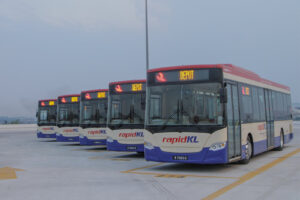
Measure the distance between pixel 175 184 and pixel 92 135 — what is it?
10.8 m

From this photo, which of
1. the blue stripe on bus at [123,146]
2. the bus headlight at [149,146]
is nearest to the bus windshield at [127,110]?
the blue stripe on bus at [123,146]

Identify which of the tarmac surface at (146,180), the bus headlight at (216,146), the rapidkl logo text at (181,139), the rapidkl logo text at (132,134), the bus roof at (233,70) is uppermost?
the bus roof at (233,70)

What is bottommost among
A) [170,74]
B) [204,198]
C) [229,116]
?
[204,198]

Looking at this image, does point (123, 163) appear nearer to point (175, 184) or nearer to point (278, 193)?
point (175, 184)

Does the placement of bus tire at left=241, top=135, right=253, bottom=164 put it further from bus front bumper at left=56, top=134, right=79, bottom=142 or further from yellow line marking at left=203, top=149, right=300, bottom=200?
bus front bumper at left=56, top=134, right=79, bottom=142

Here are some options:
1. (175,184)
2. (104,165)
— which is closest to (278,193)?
(175,184)

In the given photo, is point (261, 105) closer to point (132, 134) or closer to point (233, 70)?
point (233, 70)

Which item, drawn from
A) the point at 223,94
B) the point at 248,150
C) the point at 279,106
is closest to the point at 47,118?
the point at 279,106

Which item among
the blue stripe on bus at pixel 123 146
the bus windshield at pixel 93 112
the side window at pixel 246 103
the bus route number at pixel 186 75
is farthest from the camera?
the bus windshield at pixel 93 112

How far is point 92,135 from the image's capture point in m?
20.2

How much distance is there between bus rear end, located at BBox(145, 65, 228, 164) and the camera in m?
11.7

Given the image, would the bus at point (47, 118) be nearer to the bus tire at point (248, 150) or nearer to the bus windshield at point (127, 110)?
the bus windshield at point (127, 110)

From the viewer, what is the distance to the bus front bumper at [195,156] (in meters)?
11.6

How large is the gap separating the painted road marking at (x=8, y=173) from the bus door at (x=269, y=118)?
8960mm
